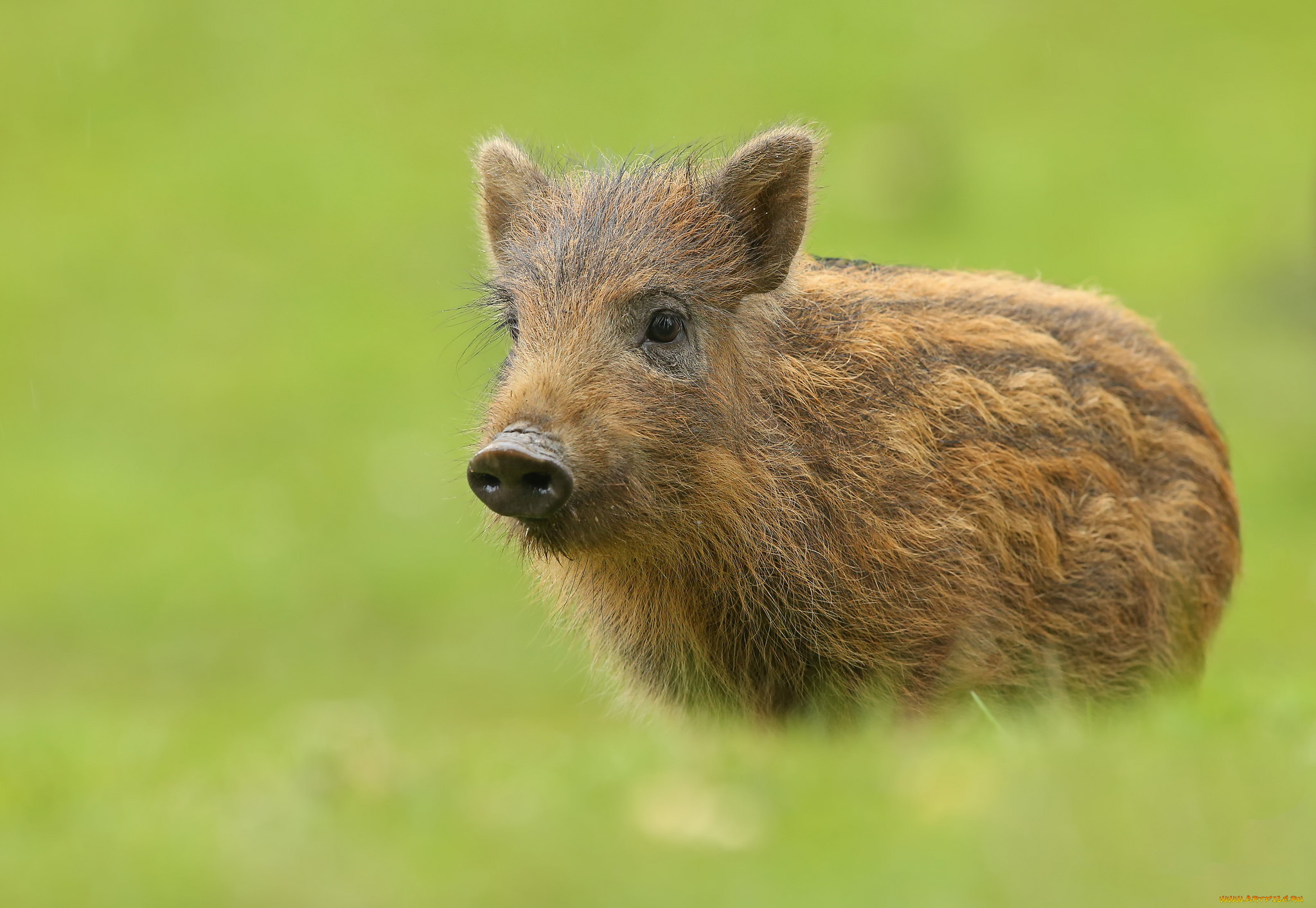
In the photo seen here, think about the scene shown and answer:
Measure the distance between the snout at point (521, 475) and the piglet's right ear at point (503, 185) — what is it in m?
1.93

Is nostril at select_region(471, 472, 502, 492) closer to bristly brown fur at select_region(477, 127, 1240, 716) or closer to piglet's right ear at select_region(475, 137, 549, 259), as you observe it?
bristly brown fur at select_region(477, 127, 1240, 716)

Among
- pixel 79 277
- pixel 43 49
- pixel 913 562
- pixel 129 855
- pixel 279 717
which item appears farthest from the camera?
pixel 43 49

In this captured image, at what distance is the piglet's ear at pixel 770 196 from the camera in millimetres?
7484

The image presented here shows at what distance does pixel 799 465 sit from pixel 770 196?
1.25 metres

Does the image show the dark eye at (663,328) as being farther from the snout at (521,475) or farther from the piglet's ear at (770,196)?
the snout at (521,475)

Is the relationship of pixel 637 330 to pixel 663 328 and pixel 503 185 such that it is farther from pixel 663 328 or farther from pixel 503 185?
pixel 503 185

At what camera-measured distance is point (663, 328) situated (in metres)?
7.32

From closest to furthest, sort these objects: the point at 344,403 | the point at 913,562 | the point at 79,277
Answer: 1. the point at 913,562
2. the point at 344,403
3. the point at 79,277

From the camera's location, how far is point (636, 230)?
7445 mm

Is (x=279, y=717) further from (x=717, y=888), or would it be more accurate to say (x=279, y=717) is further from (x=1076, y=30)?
(x=1076, y=30)

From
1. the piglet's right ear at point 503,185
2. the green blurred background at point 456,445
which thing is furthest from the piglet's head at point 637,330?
the green blurred background at point 456,445

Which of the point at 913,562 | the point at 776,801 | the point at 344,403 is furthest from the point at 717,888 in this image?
the point at 344,403

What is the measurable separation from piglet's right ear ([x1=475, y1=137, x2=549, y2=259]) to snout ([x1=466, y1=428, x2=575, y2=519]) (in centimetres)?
193

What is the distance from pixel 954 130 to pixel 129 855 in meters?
24.7
